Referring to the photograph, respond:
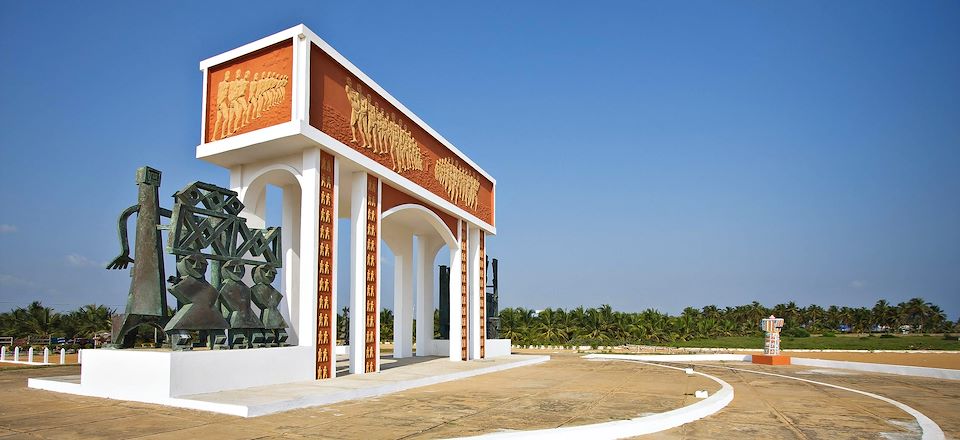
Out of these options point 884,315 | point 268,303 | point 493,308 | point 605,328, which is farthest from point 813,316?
point 268,303

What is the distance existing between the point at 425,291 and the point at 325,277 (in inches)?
406

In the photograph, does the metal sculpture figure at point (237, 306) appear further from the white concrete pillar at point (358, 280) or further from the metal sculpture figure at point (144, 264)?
the white concrete pillar at point (358, 280)

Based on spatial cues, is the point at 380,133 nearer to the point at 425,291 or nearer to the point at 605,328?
the point at 425,291

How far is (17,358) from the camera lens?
19.2 metres

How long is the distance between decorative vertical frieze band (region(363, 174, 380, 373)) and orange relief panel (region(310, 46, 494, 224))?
3.25 feet

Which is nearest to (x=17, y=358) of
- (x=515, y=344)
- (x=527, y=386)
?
(x=527, y=386)

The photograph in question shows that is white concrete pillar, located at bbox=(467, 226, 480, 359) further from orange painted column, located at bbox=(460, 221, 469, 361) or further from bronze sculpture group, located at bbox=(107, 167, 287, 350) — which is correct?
bronze sculpture group, located at bbox=(107, 167, 287, 350)

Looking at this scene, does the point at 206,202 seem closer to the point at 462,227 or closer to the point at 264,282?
the point at 264,282

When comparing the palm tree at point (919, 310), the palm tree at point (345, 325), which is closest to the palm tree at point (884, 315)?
the palm tree at point (919, 310)

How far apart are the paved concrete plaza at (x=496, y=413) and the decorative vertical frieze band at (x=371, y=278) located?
2223 millimetres

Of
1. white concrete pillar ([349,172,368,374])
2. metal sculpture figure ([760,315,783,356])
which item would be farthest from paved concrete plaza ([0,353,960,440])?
metal sculpture figure ([760,315,783,356])

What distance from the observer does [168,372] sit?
31.3 ft

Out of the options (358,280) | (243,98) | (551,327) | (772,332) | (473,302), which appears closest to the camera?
(243,98)

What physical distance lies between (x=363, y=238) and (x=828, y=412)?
31.8ft
